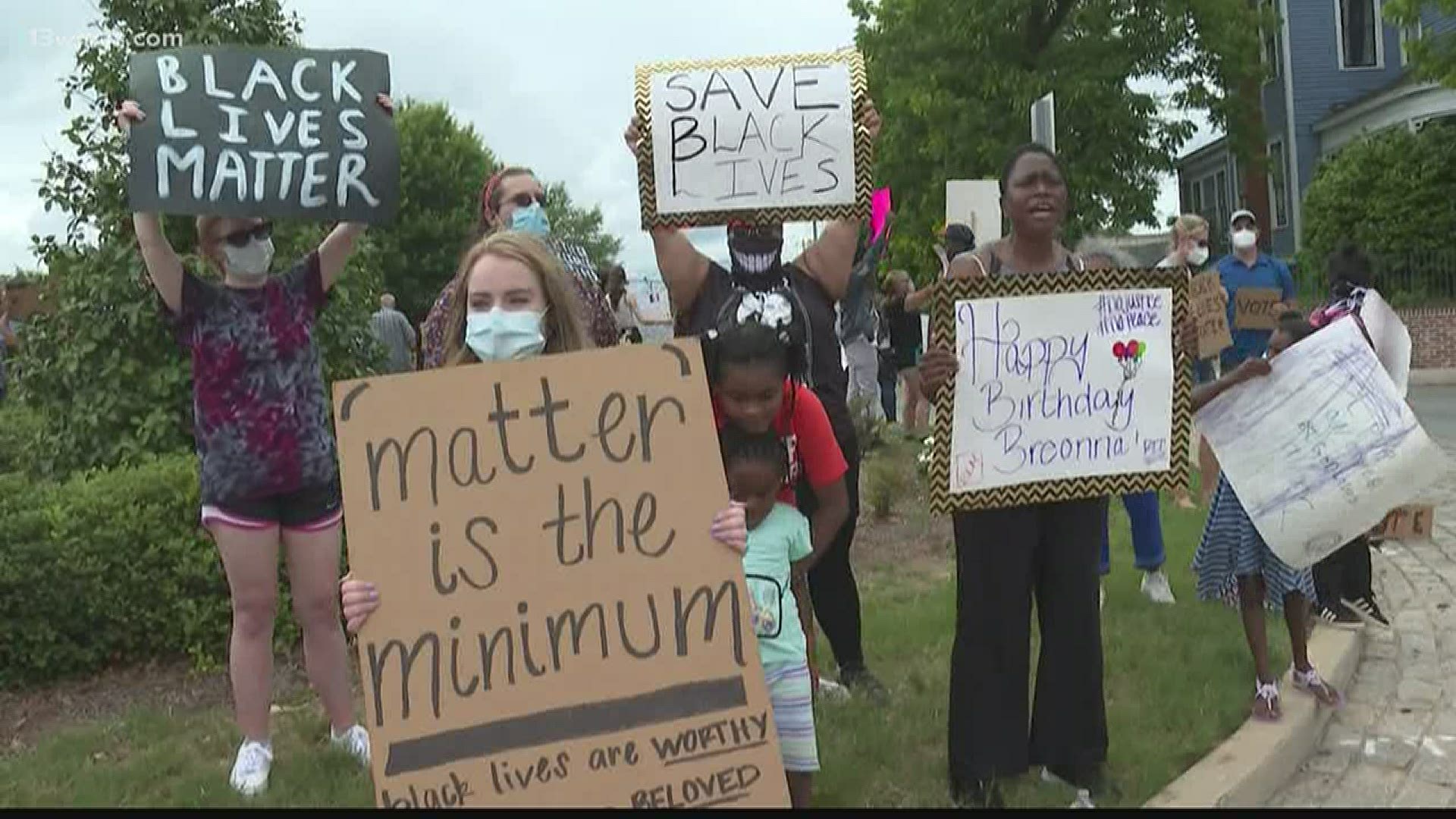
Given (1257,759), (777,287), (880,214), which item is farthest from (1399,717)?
(880,214)

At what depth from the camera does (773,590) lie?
312 centimetres

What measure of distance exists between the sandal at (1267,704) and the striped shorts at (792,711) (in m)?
2.05

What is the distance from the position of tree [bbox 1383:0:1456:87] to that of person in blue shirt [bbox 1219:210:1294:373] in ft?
39.3

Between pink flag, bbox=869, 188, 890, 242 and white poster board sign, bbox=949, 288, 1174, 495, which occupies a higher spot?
pink flag, bbox=869, 188, 890, 242

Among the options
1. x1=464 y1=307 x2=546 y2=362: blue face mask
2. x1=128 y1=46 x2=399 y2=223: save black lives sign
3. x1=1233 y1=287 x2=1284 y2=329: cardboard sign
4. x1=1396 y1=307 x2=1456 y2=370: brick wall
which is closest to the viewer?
x1=464 y1=307 x2=546 y2=362: blue face mask

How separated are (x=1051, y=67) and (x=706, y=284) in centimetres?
2525

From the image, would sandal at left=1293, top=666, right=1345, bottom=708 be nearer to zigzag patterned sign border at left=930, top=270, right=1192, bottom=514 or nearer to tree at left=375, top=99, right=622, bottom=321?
zigzag patterned sign border at left=930, top=270, right=1192, bottom=514

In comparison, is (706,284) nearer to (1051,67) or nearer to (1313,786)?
(1313,786)

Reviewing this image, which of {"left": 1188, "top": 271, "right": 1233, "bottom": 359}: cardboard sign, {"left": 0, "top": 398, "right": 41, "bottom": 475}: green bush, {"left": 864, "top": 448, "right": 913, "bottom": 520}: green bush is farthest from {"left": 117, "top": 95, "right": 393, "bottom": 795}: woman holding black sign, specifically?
{"left": 1188, "top": 271, "right": 1233, "bottom": 359}: cardboard sign

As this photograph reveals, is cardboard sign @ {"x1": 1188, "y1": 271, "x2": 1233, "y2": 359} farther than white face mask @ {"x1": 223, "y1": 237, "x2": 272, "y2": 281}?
Yes

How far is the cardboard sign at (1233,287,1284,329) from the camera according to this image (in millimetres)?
8367

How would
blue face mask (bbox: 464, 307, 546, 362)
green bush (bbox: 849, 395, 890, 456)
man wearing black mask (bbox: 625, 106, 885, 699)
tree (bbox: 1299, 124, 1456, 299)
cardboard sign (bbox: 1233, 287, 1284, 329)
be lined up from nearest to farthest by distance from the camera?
blue face mask (bbox: 464, 307, 546, 362) → man wearing black mask (bbox: 625, 106, 885, 699) → cardboard sign (bbox: 1233, 287, 1284, 329) → green bush (bbox: 849, 395, 890, 456) → tree (bbox: 1299, 124, 1456, 299)

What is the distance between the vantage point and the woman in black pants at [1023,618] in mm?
3521

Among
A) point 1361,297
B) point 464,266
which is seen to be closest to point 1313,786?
point 1361,297
